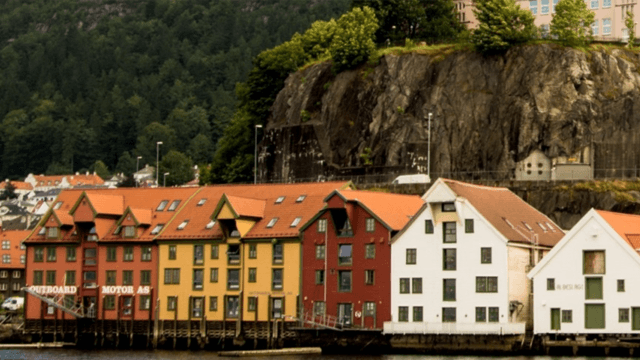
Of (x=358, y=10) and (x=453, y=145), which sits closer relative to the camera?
(x=453, y=145)

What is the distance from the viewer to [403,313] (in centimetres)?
10431

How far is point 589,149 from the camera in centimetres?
14025

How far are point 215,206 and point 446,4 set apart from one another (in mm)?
61261

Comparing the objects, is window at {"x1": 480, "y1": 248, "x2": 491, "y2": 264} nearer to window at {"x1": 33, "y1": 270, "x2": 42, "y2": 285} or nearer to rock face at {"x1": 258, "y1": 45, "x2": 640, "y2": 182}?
rock face at {"x1": 258, "y1": 45, "x2": 640, "y2": 182}

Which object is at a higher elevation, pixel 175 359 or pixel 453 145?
pixel 453 145


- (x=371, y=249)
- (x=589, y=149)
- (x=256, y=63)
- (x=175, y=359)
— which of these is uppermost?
(x=256, y=63)

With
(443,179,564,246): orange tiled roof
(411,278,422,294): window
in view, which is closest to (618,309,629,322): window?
(443,179,564,246): orange tiled roof

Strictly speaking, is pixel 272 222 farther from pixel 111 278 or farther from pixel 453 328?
pixel 453 328

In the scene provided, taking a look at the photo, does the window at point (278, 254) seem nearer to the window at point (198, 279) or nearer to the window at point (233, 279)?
the window at point (233, 279)

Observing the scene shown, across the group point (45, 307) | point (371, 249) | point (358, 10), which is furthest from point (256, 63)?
point (371, 249)

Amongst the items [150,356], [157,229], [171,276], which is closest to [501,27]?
[157,229]

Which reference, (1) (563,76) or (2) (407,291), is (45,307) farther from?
(1) (563,76)

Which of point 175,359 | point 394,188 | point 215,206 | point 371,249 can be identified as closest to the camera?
point 175,359

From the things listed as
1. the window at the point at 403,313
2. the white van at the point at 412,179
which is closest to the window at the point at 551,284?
the window at the point at 403,313
